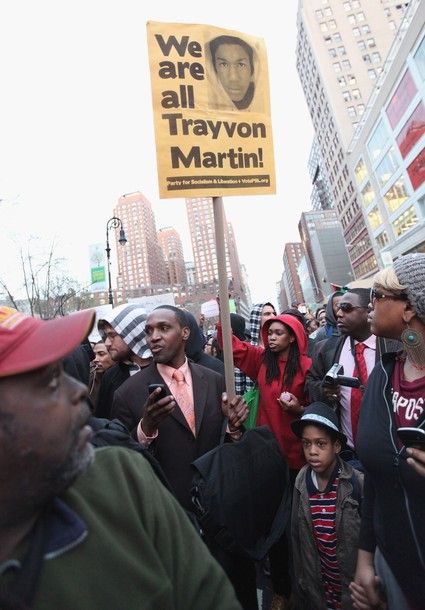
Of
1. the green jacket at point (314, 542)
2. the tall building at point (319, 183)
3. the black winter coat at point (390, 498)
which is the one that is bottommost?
the green jacket at point (314, 542)

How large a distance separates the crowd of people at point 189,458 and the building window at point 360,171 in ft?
165

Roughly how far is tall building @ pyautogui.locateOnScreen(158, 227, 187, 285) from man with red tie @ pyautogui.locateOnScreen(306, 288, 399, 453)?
4896 inches

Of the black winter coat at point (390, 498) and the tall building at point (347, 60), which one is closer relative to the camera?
the black winter coat at point (390, 498)

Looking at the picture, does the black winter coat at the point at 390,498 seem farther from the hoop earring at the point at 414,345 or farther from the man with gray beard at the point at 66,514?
the man with gray beard at the point at 66,514

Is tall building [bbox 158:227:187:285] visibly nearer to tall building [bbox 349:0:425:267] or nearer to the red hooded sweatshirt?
tall building [bbox 349:0:425:267]

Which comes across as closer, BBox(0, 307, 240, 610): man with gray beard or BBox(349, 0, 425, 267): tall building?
BBox(0, 307, 240, 610): man with gray beard

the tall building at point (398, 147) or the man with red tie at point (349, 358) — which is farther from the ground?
the tall building at point (398, 147)

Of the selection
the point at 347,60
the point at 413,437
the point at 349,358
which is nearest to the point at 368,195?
the point at 347,60

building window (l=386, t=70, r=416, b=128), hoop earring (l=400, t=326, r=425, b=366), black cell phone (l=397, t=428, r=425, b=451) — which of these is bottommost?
black cell phone (l=397, t=428, r=425, b=451)

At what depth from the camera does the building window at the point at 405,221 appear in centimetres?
3619

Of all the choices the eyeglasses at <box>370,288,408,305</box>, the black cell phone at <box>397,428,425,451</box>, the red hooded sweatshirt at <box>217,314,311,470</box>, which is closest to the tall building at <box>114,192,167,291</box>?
the red hooded sweatshirt at <box>217,314,311,470</box>

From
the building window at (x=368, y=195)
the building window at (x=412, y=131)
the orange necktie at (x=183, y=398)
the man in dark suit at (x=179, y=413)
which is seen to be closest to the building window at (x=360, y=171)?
the building window at (x=368, y=195)

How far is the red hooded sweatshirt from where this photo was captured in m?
3.42

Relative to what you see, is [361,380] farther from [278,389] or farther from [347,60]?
[347,60]
